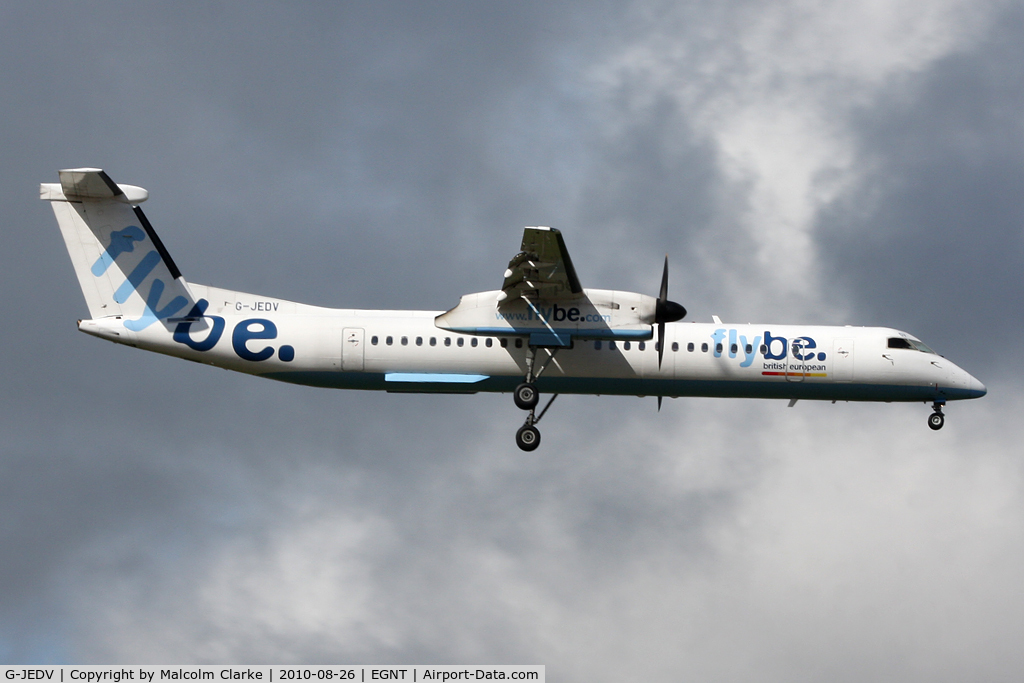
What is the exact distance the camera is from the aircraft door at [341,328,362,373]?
1182 inches

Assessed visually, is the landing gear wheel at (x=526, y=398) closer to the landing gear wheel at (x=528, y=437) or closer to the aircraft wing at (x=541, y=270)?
the landing gear wheel at (x=528, y=437)

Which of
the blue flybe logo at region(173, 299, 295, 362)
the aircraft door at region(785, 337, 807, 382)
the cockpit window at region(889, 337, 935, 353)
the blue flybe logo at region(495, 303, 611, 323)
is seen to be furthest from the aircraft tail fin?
the cockpit window at region(889, 337, 935, 353)

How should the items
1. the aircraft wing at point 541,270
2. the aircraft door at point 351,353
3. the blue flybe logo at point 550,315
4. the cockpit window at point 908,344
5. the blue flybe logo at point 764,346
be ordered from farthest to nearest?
the cockpit window at point 908,344 → the blue flybe logo at point 764,346 → the aircraft door at point 351,353 → the blue flybe logo at point 550,315 → the aircraft wing at point 541,270

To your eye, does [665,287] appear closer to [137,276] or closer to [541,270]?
[541,270]

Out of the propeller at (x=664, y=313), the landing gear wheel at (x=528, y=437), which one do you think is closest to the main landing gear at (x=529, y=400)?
the landing gear wheel at (x=528, y=437)

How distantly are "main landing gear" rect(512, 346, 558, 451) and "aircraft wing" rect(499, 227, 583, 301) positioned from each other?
1.48 metres

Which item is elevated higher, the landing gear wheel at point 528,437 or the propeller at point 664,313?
the propeller at point 664,313

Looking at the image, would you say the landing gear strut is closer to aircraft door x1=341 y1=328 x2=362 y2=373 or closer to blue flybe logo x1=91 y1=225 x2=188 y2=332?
aircraft door x1=341 y1=328 x2=362 y2=373

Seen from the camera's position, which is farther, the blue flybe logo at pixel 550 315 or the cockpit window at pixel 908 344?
the cockpit window at pixel 908 344

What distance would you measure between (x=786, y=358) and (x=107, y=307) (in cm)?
1719

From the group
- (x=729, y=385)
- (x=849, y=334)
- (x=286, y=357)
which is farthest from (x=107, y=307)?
(x=849, y=334)

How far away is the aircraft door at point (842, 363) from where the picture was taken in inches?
1225

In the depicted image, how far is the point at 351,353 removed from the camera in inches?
1182

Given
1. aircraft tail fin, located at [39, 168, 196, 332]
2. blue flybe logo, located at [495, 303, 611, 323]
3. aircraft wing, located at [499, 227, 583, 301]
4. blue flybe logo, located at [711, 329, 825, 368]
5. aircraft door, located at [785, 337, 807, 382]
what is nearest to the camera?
aircraft wing, located at [499, 227, 583, 301]
